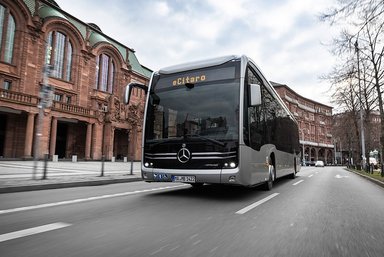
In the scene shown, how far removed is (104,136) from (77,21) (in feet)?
49.7

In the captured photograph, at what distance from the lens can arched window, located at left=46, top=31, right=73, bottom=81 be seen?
35.2 m

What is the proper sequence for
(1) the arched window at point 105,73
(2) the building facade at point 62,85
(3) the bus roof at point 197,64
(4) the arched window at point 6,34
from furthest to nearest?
1. (1) the arched window at point 105,73
2. (2) the building facade at point 62,85
3. (4) the arched window at point 6,34
4. (3) the bus roof at point 197,64

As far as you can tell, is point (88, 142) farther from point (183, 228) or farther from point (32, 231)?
point (183, 228)

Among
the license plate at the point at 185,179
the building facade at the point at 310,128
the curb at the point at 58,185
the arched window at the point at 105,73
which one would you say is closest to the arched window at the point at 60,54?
the arched window at the point at 105,73

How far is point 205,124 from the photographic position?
22.6ft

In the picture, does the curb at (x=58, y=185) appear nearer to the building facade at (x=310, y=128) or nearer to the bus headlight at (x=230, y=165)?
the bus headlight at (x=230, y=165)

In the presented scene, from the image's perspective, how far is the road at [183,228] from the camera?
321cm

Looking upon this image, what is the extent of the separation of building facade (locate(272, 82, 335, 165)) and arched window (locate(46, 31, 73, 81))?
6061 centimetres

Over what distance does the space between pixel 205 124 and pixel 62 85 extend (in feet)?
112

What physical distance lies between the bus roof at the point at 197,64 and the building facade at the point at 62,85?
1860 centimetres

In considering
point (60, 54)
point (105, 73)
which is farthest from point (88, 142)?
point (105, 73)

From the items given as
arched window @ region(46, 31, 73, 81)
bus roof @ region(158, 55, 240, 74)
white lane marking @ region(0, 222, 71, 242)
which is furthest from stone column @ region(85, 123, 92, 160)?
white lane marking @ region(0, 222, 71, 242)

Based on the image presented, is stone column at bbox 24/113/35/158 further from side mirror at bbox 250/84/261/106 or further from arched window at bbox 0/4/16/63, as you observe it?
side mirror at bbox 250/84/261/106

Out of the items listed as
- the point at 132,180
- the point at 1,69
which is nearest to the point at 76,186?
the point at 132,180
